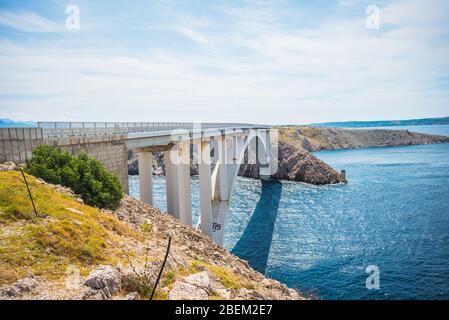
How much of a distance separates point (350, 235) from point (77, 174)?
107 feet

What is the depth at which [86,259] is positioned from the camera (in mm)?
10844

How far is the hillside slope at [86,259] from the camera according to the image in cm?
905

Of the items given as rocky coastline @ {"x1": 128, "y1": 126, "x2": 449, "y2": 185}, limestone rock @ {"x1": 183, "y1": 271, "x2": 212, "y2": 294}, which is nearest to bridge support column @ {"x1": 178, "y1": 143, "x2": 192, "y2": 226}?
limestone rock @ {"x1": 183, "y1": 271, "x2": 212, "y2": 294}

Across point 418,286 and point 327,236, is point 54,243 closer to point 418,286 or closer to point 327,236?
point 418,286

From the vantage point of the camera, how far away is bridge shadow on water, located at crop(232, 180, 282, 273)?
34.4 m

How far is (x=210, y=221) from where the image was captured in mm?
36469

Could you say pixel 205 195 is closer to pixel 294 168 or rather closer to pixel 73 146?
pixel 73 146

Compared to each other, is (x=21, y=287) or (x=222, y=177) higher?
(x=21, y=287)

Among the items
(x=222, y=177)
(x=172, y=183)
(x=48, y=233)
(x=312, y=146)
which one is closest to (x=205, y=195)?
(x=172, y=183)

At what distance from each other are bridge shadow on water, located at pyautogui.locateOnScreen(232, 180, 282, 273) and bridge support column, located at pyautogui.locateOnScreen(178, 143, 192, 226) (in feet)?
26.1

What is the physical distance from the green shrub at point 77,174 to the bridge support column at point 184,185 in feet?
38.8
